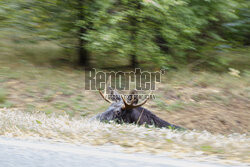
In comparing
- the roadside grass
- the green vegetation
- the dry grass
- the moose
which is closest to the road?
the dry grass

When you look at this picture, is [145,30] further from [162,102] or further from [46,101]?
[46,101]

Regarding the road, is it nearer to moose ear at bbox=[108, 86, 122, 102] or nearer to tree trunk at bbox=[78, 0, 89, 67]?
moose ear at bbox=[108, 86, 122, 102]

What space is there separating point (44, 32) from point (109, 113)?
6.50 metres

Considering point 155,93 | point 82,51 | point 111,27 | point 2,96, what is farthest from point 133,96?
point 82,51

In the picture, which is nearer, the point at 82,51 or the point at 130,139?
the point at 130,139

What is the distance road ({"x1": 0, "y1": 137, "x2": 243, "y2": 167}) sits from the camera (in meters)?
3.05

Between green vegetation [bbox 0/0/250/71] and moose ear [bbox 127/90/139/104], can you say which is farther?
green vegetation [bbox 0/0/250/71]

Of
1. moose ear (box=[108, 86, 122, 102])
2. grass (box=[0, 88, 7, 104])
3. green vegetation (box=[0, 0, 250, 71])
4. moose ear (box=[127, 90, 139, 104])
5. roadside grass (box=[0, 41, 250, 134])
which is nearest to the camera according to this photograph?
moose ear (box=[127, 90, 139, 104])

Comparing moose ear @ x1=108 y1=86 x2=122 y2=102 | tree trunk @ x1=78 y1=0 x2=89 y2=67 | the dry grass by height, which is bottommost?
the dry grass

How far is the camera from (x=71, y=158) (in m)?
3.18

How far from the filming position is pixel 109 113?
277 inches

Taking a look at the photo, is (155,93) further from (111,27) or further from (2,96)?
(2,96)

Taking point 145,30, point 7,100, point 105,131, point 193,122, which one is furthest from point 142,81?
point 105,131

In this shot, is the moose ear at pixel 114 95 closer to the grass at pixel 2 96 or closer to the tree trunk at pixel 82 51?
the grass at pixel 2 96
